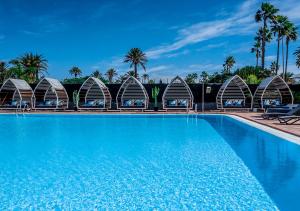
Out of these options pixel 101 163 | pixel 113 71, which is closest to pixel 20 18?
pixel 101 163

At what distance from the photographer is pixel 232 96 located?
2661 cm

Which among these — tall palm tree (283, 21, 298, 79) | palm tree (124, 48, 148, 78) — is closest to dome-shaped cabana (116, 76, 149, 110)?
tall palm tree (283, 21, 298, 79)

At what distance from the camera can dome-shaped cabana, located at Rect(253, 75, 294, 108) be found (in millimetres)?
24719

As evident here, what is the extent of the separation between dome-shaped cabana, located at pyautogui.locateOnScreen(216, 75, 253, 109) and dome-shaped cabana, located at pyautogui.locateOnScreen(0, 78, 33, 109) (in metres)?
15.6

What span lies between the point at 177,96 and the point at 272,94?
754 cm

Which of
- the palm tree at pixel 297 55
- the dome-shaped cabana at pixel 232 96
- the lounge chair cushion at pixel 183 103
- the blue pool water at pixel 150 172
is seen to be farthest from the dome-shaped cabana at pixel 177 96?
the palm tree at pixel 297 55

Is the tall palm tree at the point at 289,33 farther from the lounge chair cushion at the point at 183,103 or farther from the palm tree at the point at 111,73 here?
the palm tree at the point at 111,73

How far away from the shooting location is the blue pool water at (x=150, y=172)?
578cm

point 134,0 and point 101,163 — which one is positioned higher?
point 134,0

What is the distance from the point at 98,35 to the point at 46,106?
865cm

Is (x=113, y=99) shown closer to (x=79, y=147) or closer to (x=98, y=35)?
(x=98, y=35)

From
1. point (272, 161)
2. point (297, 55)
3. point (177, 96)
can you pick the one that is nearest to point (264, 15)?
point (297, 55)

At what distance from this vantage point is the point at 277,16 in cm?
3838

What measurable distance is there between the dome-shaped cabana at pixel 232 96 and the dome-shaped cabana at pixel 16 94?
15596mm
